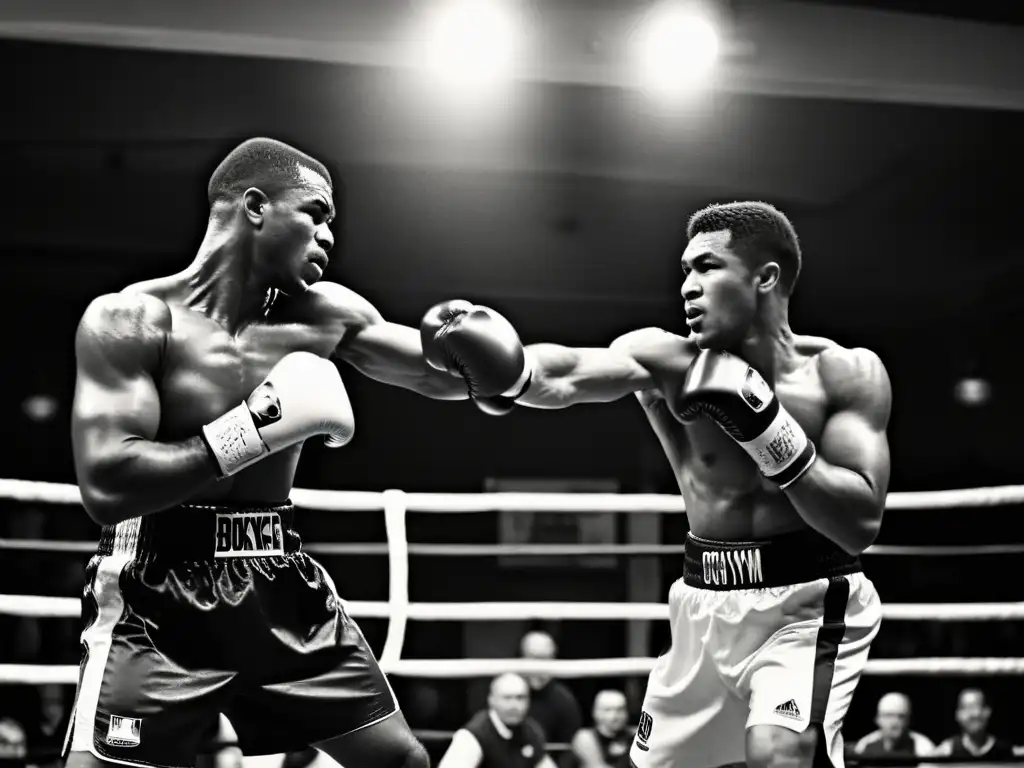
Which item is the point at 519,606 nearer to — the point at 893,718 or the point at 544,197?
the point at 893,718

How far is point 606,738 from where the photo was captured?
4336mm

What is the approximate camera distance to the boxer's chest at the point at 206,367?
1903 mm

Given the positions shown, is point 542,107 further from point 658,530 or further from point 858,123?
point 658,530

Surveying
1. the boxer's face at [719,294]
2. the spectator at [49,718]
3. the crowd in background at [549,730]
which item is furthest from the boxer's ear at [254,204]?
the spectator at [49,718]

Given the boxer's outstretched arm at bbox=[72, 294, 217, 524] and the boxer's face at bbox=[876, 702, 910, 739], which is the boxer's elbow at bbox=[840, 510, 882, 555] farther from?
the boxer's face at bbox=[876, 702, 910, 739]

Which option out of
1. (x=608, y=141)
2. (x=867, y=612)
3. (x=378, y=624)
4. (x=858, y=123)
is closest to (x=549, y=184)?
(x=608, y=141)

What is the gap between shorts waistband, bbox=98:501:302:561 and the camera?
1894 mm

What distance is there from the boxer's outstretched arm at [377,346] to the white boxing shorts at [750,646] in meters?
0.61

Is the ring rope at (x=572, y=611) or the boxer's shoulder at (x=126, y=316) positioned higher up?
the boxer's shoulder at (x=126, y=316)

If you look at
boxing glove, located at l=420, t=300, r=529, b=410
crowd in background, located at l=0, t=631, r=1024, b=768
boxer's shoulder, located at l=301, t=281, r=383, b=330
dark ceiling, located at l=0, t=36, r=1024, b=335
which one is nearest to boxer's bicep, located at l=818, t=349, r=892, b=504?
A: boxing glove, located at l=420, t=300, r=529, b=410

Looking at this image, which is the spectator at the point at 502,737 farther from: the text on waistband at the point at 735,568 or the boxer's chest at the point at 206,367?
the boxer's chest at the point at 206,367

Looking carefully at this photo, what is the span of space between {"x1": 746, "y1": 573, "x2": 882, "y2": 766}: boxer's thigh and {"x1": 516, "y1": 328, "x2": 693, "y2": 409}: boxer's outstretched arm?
484 millimetres

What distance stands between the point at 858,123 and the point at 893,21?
81cm

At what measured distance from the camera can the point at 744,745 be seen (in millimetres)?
2188
